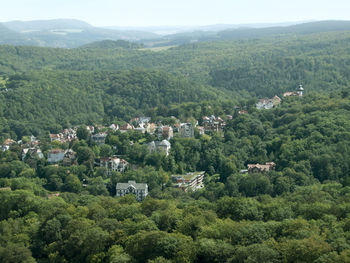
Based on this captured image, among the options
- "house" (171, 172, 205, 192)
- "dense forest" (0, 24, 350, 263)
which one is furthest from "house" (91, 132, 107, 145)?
"house" (171, 172, 205, 192)

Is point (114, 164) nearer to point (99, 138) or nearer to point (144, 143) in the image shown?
point (144, 143)

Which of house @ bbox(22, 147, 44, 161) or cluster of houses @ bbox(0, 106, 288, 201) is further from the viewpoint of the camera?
house @ bbox(22, 147, 44, 161)

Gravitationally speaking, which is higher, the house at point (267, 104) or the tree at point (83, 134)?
the tree at point (83, 134)

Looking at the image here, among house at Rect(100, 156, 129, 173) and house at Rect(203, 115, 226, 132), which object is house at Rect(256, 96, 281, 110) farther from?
house at Rect(100, 156, 129, 173)

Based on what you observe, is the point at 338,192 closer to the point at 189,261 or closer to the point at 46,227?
the point at 189,261

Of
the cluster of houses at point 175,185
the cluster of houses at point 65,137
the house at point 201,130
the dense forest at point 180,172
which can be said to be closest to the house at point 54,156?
the dense forest at point 180,172

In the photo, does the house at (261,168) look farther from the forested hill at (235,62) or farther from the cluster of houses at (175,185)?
the forested hill at (235,62)
